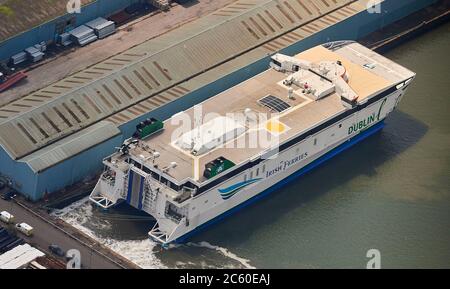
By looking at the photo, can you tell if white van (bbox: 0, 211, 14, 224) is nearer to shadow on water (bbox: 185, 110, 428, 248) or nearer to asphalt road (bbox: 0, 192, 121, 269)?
asphalt road (bbox: 0, 192, 121, 269)

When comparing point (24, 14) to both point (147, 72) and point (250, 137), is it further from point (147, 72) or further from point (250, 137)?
point (250, 137)

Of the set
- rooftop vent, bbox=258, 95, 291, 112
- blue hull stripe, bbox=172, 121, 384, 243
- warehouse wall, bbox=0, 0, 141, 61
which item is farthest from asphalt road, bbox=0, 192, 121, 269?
rooftop vent, bbox=258, 95, 291, 112

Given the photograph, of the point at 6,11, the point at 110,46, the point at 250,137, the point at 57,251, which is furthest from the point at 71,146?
the point at 6,11

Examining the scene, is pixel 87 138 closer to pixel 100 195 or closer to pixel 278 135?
pixel 100 195

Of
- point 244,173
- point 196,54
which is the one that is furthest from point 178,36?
point 244,173

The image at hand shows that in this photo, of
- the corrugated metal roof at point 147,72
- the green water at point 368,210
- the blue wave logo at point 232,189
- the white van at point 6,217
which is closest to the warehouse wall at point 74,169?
the corrugated metal roof at point 147,72

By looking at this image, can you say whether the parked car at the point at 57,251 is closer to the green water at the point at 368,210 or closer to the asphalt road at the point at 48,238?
the asphalt road at the point at 48,238

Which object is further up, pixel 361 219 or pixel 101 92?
pixel 101 92
